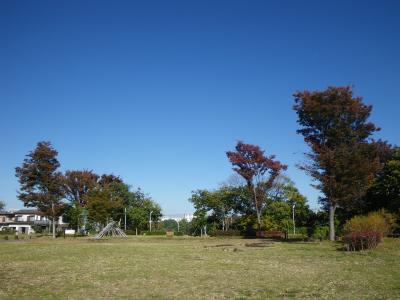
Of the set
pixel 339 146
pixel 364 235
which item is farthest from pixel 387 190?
pixel 364 235

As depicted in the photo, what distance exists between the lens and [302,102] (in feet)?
103

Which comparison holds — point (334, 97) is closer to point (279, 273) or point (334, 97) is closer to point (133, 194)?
point (279, 273)

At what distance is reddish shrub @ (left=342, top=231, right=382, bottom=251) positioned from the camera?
20.7 metres

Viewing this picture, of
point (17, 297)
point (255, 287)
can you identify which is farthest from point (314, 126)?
point (17, 297)

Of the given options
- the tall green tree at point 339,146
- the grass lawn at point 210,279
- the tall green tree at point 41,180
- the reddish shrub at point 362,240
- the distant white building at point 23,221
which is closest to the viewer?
the grass lawn at point 210,279

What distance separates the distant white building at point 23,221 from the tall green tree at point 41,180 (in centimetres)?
4337

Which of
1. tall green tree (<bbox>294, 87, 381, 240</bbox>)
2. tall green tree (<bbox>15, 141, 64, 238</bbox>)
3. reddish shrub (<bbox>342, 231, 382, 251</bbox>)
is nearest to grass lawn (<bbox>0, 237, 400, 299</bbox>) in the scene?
reddish shrub (<bbox>342, 231, 382, 251</bbox>)

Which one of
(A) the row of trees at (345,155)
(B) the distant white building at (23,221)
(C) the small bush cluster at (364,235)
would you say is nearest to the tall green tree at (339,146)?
(A) the row of trees at (345,155)

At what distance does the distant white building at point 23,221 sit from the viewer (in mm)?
95750

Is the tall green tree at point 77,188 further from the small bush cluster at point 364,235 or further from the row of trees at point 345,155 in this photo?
the small bush cluster at point 364,235

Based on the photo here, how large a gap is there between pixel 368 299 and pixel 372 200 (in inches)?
1118

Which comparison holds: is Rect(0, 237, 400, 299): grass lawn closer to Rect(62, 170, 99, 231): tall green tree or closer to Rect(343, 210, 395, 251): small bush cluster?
Rect(343, 210, 395, 251): small bush cluster

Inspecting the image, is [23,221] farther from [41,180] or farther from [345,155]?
[345,155]

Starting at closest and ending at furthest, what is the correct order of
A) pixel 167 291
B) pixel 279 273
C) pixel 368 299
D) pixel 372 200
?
1. pixel 368 299
2. pixel 167 291
3. pixel 279 273
4. pixel 372 200
